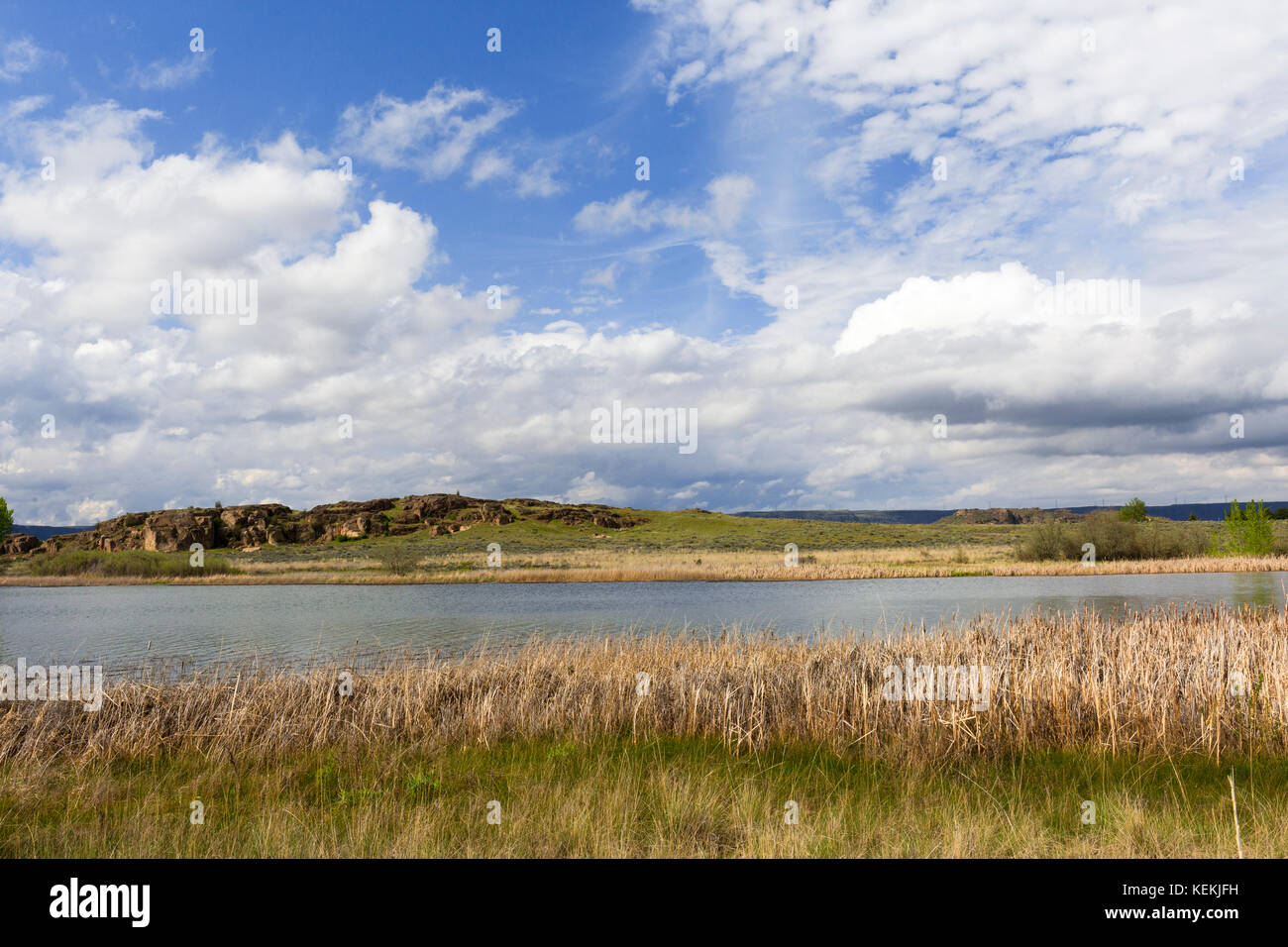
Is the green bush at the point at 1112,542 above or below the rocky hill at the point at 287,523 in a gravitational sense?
below

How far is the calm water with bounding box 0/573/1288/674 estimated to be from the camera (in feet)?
82.0

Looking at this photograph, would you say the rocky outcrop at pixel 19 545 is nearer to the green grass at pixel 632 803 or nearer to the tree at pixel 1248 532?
the green grass at pixel 632 803

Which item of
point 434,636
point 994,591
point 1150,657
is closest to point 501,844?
point 1150,657

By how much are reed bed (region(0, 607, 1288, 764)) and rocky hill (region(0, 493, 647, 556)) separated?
348 ft

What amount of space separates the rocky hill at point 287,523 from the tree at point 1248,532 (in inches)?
3255

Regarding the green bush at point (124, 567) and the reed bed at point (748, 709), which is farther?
the green bush at point (124, 567)

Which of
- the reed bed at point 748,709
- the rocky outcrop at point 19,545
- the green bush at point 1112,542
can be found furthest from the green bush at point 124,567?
the green bush at point 1112,542

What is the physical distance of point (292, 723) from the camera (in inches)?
438

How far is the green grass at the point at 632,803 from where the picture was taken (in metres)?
6.64

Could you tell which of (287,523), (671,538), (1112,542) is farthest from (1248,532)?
(287,523)

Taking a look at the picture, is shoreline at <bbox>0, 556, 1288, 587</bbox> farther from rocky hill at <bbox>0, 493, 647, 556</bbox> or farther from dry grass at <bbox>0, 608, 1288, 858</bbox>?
rocky hill at <bbox>0, 493, 647, 556</bbox>

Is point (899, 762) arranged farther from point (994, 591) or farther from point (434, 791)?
point (994, 591)
